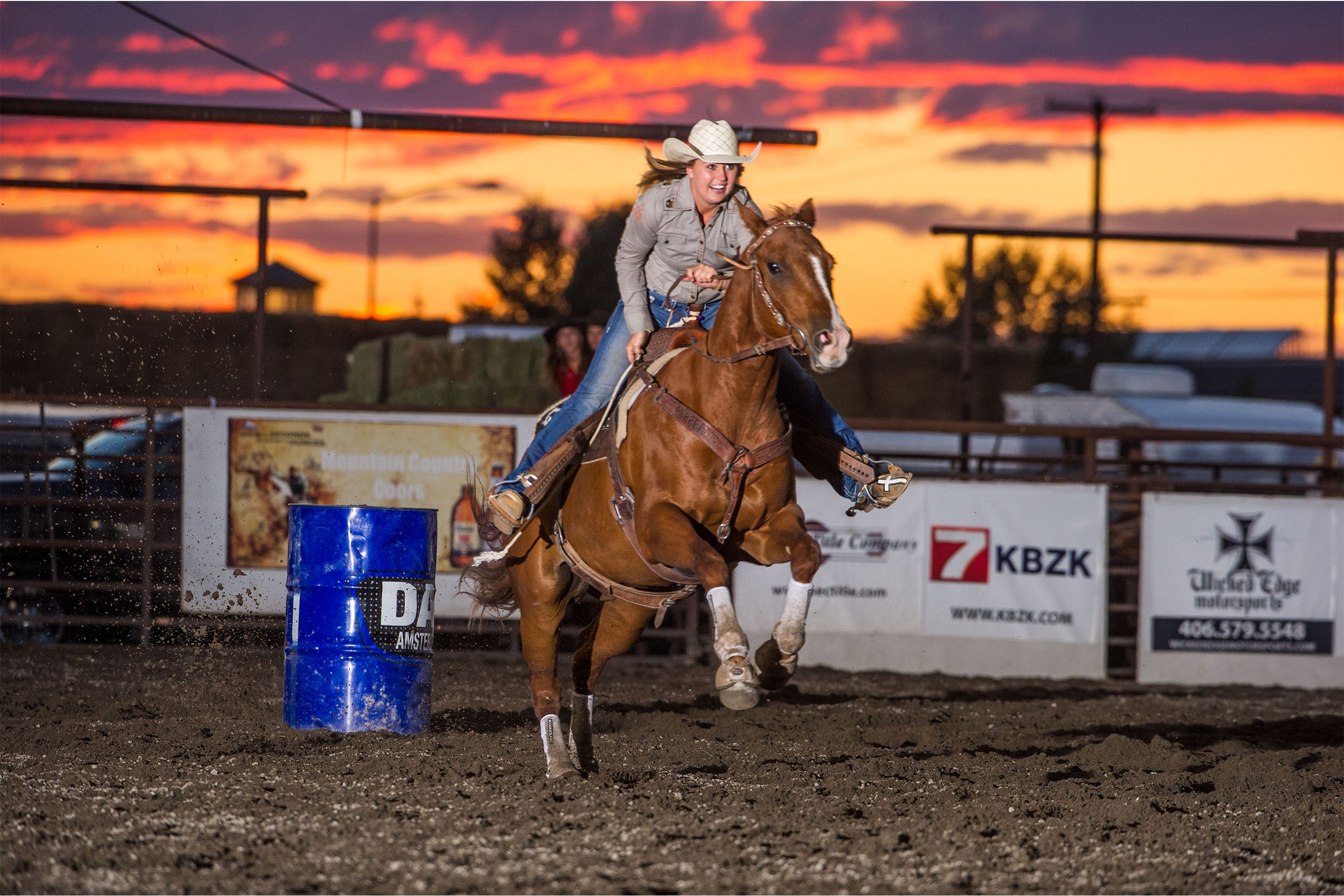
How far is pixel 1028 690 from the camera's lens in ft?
A: 32.2

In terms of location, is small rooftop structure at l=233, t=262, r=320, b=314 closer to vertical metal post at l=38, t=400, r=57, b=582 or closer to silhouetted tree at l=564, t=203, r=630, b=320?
silhouetted tree at l=564, t=203, r=630, b=320

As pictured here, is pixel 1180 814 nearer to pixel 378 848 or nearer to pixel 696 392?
pixel 696 392

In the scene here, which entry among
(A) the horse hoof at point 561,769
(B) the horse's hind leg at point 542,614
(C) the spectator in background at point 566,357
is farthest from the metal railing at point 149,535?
(A) the horse hoof at point 561,769

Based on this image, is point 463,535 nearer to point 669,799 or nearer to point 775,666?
point 669,799

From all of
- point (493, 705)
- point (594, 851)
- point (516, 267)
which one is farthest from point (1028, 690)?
point (516, 267)

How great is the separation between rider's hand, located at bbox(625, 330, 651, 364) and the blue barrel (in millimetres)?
1824

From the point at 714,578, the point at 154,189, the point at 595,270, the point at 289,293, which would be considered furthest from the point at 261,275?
the point at 289,293

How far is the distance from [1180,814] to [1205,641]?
6168 millimetres

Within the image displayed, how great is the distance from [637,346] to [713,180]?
0.74 m

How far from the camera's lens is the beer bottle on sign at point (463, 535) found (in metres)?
10.3

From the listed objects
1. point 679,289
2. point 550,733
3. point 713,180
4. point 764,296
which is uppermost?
point 713,180

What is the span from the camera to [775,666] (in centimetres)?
463

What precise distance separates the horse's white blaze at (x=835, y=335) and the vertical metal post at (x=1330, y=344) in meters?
8.70

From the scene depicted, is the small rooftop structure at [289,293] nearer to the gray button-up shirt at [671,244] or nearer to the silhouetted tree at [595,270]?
the silhouetted tree at [595,270]
